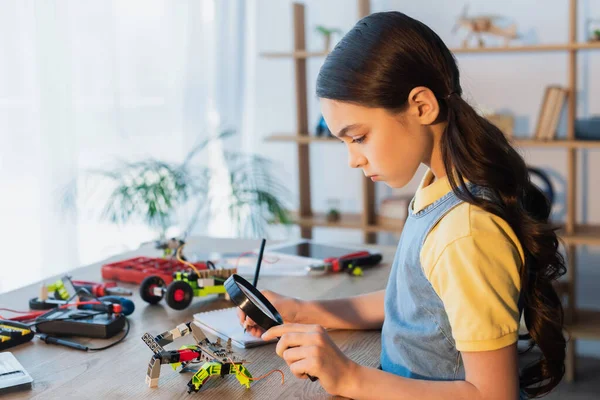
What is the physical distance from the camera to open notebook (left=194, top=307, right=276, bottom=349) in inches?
53.8

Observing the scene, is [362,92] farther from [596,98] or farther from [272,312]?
[596,98]

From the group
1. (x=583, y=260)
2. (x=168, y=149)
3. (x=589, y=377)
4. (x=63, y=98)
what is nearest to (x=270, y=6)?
(x=168, y=149)

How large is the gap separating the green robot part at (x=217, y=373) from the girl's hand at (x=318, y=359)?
0.08 m

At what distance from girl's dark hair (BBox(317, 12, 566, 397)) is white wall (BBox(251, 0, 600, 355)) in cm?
238

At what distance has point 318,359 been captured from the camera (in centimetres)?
112

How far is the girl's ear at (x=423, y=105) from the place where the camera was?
1194mm

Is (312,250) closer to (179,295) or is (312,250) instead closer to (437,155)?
(179,295)

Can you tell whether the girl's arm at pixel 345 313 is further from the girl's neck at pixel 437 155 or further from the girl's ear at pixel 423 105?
the girl's ear at pixel 423 105

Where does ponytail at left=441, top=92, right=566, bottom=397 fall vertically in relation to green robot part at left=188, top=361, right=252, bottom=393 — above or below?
above

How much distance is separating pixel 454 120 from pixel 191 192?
9.00 ft

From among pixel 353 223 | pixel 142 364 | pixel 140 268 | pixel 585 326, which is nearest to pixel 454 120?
pixel 142 364

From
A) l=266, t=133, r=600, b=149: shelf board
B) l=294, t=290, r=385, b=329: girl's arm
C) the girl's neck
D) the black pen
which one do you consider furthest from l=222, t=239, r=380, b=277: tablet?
l=266, t=133, r=600, b=149: shelf board

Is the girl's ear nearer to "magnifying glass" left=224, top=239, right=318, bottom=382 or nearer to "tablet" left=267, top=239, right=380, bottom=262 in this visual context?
"magnifying glass" left=224, top=239, right=318, bottom=382

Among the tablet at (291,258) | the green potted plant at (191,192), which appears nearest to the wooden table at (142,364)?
the tablet at (291,258)
